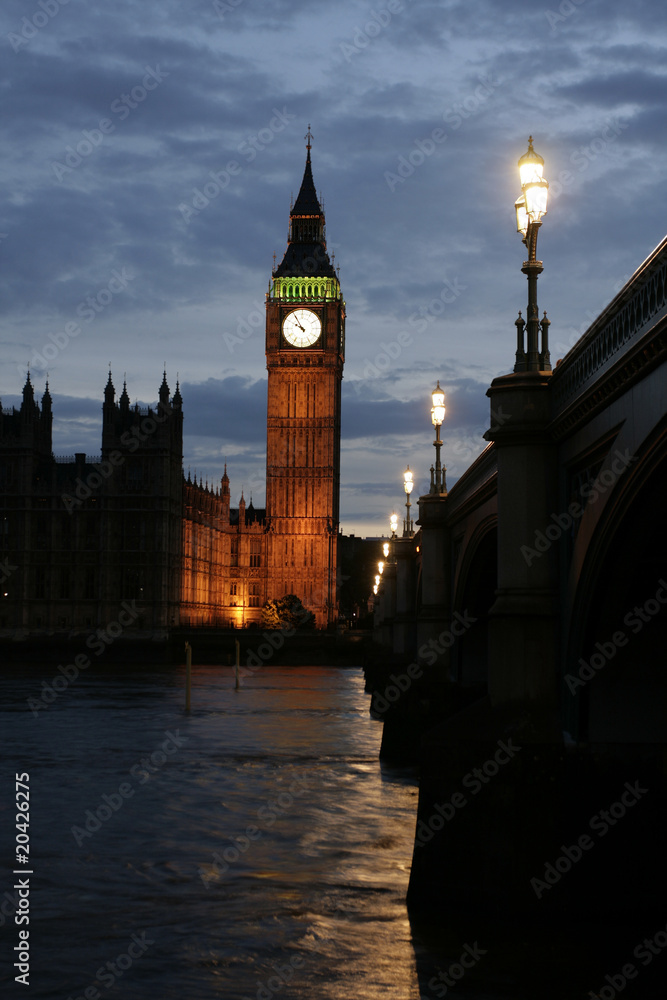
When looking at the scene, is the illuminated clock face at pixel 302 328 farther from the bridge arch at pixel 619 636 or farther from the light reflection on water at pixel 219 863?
the bridge arch at pixel 619 636

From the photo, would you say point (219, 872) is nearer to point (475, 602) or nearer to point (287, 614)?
point (475, 602)

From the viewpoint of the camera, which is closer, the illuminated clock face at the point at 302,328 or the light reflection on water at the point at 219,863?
the light reflection on water at the point at 219,863

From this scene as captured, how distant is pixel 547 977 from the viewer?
1156 centimetres

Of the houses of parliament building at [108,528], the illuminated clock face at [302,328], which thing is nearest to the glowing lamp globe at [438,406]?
the houses of parliament building at [108,528]

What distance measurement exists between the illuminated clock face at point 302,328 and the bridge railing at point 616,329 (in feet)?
430

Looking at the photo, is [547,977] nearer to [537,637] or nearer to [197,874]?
[537,637]

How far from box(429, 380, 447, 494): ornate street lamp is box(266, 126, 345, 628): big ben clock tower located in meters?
110

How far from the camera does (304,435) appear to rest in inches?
5640

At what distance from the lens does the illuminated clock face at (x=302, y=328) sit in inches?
5669

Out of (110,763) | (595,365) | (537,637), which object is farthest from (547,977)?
(110,763)

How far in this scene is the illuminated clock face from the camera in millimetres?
144000

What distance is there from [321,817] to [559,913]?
8.77 meters

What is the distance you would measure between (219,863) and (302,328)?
427 ft

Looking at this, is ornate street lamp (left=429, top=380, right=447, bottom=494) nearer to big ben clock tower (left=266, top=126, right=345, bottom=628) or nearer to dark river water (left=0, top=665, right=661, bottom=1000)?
dark river water (left=0, top=665, right=661, bottom=1000)
